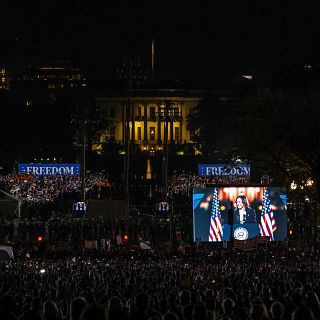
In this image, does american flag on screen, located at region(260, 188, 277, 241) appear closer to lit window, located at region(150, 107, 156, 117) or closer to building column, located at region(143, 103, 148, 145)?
lit window, located at region(150, 107, 156, 117)

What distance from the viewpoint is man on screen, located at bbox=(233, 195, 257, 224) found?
46.0 meters

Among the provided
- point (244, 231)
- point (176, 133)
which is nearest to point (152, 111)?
point (176, 133)

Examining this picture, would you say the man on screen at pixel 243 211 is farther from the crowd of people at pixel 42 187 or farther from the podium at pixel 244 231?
the crowd of people at pixel 42 187

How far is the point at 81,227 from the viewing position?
51469mm

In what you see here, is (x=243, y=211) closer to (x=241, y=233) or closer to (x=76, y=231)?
(x=241, y=233)

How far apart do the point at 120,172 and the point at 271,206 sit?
234ft

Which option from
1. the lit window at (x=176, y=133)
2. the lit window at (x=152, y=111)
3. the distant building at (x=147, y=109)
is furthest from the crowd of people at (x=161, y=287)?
the distant building at (x=147, y=109)

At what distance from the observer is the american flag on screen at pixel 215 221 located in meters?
45.7

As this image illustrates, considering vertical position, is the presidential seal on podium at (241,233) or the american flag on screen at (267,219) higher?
the american flag on screen at (267,219)

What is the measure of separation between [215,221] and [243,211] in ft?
4.69

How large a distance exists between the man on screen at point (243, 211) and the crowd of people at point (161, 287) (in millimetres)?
5207

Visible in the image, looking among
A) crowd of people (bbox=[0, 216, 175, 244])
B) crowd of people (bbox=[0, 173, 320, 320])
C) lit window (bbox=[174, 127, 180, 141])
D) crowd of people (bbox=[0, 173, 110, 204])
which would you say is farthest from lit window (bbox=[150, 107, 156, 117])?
crowd of people (bbox=[0, 216, 175, 244])

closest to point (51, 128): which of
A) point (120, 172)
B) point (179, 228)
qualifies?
point (120, 172)

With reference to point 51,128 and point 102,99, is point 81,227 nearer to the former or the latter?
point 51,128
